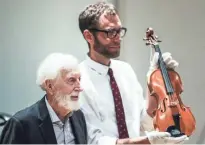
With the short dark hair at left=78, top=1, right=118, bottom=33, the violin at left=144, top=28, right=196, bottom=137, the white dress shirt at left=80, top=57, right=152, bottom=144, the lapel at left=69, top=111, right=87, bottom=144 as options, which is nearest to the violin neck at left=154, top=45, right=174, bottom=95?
the violin at left=144, top=28, right=196, bottom=137

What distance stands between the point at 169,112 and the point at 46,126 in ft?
1.62

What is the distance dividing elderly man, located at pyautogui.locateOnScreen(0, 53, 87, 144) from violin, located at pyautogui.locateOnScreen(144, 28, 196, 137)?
1.08 ft

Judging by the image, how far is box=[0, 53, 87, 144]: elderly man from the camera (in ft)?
4.63

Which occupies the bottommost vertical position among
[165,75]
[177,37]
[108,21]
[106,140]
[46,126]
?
[106,140]

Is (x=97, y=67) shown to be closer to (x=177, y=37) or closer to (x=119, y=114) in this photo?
(x=119, y=114)

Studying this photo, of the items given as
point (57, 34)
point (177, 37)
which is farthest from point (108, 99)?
point (177, 37)

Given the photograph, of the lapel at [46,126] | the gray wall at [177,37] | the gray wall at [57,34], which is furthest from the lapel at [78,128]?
the gray wall at [177,37]

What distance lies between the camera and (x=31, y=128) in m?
1.40

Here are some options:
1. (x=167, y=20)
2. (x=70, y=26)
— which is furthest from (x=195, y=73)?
(x=70, y=26)

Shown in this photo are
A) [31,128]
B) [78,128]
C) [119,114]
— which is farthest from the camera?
[119,114]

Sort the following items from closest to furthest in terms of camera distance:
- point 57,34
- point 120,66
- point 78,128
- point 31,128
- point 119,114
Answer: point 31,128 → point 78,128 → point 119,114 → point 120,66 → point 57,34

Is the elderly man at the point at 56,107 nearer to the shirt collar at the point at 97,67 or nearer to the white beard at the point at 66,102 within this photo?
the white beard at the point at 66,102

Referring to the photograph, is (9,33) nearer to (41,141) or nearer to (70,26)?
(70,26)

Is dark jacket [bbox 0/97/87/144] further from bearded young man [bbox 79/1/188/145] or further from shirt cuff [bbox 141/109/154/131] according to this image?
shirt cuff [bbox 141/109/154/131]
